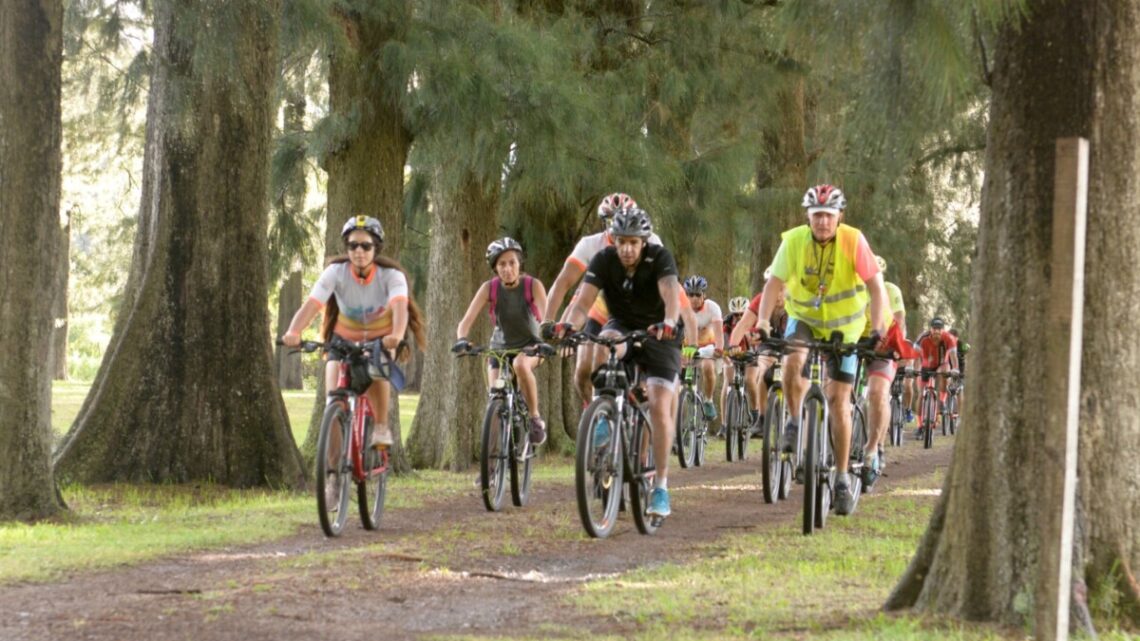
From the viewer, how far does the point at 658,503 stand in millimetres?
11078

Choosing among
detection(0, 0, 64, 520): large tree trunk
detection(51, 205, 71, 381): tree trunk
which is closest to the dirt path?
detection(0, 0, 64, 520): large tree trunk

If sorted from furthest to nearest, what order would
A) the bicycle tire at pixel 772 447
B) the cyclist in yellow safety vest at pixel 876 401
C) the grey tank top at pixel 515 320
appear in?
the grey tank top at pixel 515 320 → the cyclist in yellow safety vest at pixel 876 401 → the bicycle tire at pixel 772 447

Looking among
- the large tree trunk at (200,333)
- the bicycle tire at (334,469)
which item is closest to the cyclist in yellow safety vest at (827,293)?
the bicycle tire at (334,469)

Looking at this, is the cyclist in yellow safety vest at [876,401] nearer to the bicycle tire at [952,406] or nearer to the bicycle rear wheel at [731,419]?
the bicycle rear wheel at [731,419]

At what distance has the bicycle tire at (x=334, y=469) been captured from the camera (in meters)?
10.4

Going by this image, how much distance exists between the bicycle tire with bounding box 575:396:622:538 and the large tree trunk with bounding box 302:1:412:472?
5739mm

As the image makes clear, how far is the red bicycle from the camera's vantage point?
412 inches

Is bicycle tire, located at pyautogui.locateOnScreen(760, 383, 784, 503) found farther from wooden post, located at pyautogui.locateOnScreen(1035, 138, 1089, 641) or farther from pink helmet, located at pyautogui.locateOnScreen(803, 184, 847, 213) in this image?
wooden post, located at pyautogui.locateOnScreen(1035, 138, 1089, 641)

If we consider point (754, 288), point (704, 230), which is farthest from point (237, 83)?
point (754, 288)

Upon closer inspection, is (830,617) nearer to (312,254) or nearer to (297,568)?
(297,568)

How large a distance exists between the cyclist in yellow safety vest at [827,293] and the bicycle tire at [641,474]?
1.02 meters

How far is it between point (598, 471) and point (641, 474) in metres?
0.55

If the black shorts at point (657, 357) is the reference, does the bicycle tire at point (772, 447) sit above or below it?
below

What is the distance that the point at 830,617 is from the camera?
286 inches
